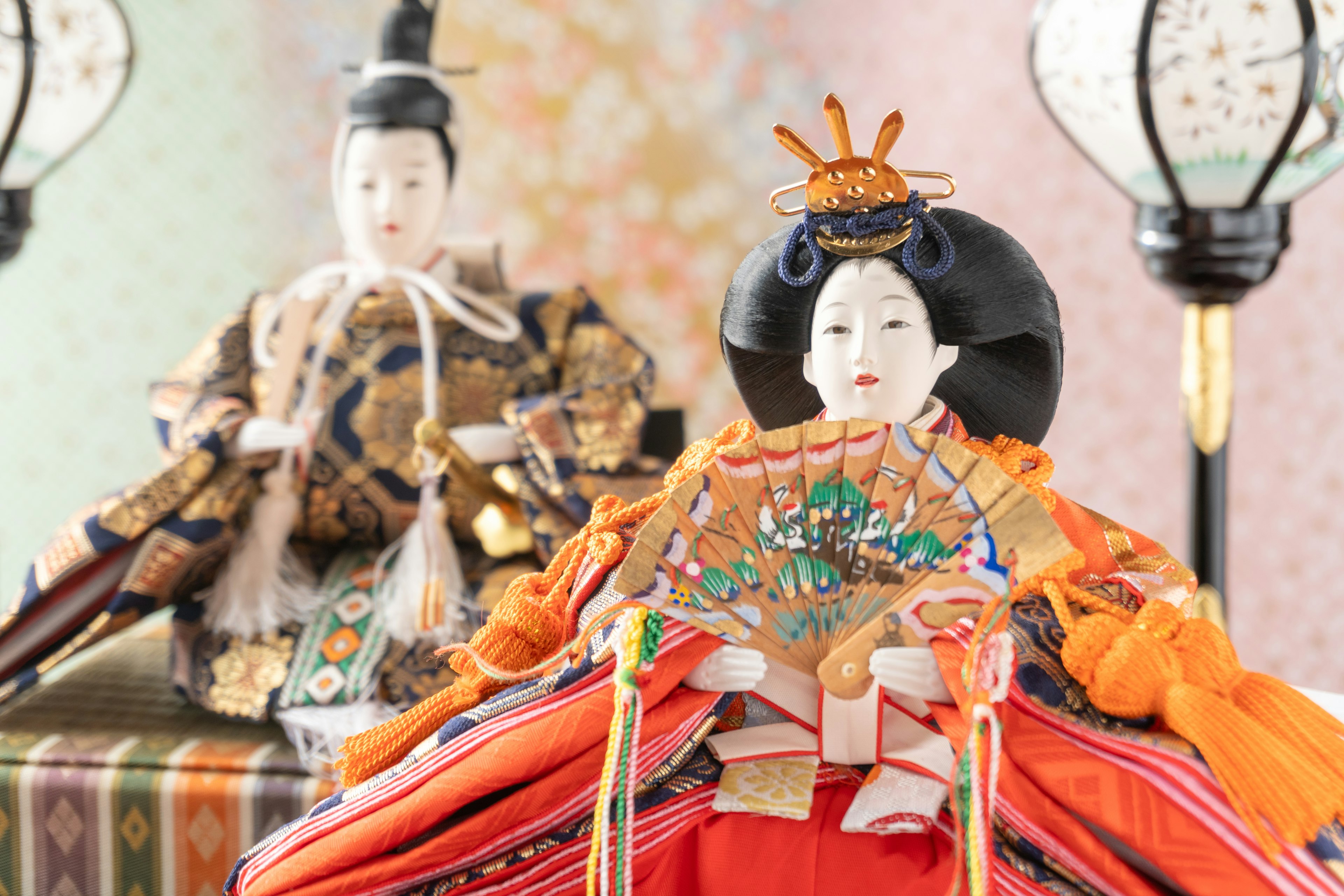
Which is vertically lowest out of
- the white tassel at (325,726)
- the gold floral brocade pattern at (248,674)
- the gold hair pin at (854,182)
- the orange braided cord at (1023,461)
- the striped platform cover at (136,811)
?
the striped platform cover at (136,811)

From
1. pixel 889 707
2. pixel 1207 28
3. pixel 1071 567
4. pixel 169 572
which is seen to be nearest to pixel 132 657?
pixel 169 572

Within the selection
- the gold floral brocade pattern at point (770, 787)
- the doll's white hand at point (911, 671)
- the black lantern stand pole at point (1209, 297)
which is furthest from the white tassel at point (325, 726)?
the black lantern stand pole at point (1209, 297)

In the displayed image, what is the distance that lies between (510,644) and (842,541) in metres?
0.31

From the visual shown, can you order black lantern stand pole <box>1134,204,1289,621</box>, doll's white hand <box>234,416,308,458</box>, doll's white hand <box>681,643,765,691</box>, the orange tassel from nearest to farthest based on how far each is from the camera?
the orange tassel
doll's white hand <box>681,643,765,691</box>
black lantern stand pole <box>1134,204,1289,621</box>
doll's white hand <box>234,416,308,458</box>

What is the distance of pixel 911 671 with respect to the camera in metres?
0.84

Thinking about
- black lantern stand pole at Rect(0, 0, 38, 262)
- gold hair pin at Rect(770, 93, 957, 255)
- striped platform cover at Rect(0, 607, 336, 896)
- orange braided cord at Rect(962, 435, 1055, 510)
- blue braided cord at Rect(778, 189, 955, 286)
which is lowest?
striped platform cover at Rect(0, 607, 336, 896)

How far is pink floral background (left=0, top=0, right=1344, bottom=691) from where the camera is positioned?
2.05 m

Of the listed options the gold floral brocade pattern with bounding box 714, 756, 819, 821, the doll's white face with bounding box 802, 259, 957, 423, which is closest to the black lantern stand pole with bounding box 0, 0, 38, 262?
the doll's white face with bounding box 802, 259, 957, 423

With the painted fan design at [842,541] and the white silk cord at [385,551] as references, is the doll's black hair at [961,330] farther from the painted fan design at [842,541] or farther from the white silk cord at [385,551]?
the white silk cord at [385,551]

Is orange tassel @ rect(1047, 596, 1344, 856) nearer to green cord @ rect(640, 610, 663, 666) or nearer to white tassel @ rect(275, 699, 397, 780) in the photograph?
green cord @ rect(640, 610, 663, 666)

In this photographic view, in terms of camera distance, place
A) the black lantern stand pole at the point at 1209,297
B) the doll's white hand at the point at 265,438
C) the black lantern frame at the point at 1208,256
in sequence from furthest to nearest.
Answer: the doll's white hand at the point at 265,438 → the black lantern stand pole at the point at 1209,297 → the black lantern frame at the point at 1208,256

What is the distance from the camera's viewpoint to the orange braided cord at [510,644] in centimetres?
94

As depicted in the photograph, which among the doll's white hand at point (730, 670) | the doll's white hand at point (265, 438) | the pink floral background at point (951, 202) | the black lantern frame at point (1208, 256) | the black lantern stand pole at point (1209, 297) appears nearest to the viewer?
the doll's white hand at point (730, 670)

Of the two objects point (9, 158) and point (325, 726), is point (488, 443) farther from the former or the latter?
point (9, 158)
